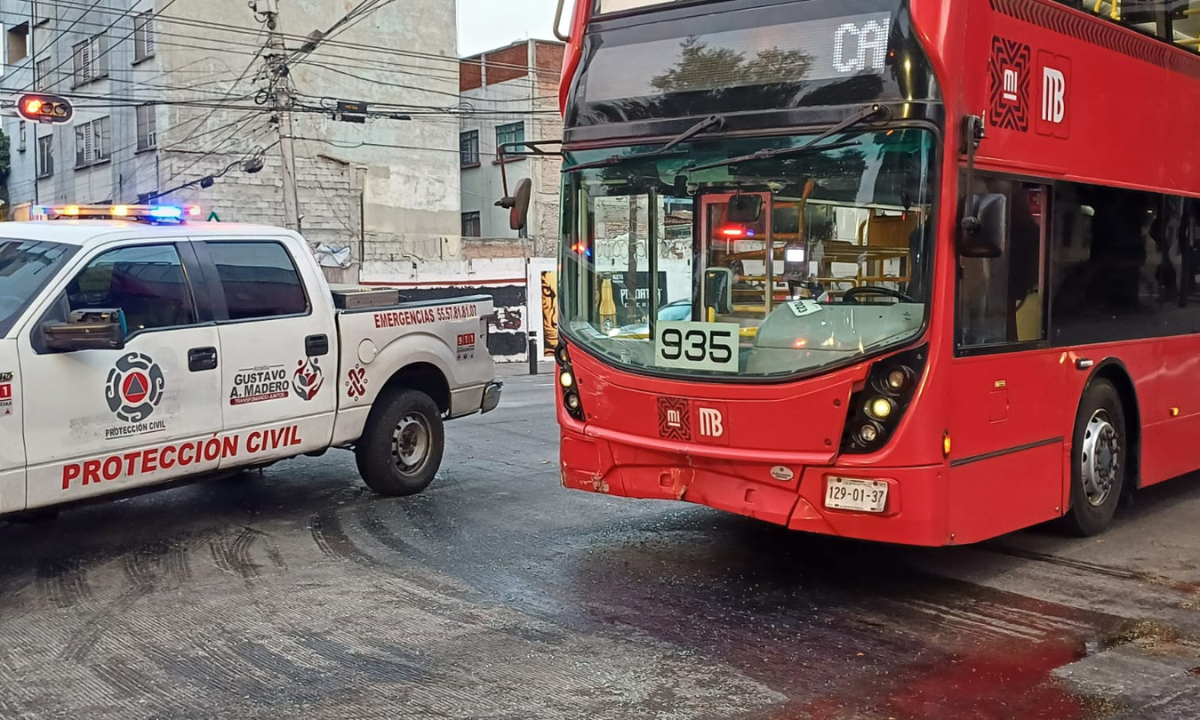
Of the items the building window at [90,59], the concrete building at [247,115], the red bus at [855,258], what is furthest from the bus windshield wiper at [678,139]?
the building window at [90,59]

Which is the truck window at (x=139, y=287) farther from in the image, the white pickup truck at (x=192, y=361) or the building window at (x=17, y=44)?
the building window at (x=17, y=44)

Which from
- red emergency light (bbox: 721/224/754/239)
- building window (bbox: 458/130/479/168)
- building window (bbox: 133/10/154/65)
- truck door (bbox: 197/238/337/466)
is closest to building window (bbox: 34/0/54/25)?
building window (bbox: 133/10/154/65)

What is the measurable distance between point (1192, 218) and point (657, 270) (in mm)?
4537

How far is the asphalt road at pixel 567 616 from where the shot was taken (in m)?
4.86

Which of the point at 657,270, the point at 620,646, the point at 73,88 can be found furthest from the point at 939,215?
the point at 73,88

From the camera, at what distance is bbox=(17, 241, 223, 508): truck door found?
21.6 ft

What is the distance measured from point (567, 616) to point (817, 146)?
9.14ft

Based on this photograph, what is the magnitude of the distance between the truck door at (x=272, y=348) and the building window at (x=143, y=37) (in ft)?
86.0

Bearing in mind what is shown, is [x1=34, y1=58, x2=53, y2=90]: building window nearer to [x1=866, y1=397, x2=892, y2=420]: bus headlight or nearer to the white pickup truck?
the white pickup truck

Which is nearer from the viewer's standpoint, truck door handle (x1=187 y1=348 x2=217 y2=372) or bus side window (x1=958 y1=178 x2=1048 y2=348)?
bus side window (x1=958 y1=178 x2=1048 y2=348)

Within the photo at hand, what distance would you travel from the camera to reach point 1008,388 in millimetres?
6492

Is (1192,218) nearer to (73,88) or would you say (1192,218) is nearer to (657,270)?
(657,270)

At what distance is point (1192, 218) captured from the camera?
28.3ft

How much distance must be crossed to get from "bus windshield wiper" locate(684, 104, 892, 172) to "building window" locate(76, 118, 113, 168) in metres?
32.0
